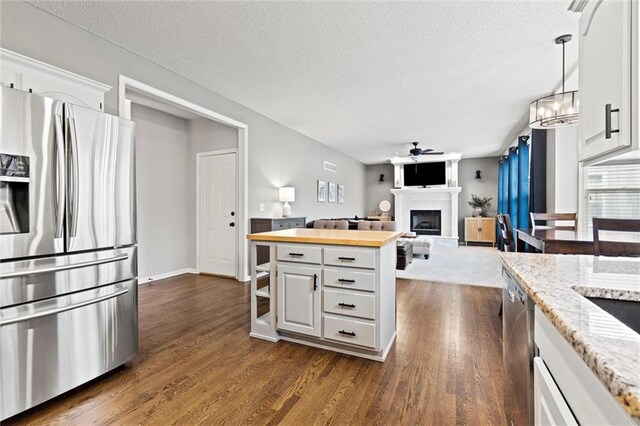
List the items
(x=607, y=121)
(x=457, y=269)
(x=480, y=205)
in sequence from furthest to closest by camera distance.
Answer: (x=480, y=205) < (x=457, y=269) < (x=607, y=121)

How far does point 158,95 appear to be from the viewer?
3275 mm

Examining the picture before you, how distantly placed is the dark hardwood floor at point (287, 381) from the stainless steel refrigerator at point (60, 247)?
0.24 meters

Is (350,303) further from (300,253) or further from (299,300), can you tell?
(300,253)

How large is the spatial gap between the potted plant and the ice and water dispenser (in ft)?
32.4

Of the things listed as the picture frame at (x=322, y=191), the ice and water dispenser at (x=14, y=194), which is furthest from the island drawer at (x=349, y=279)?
the picture frame at (x=322, y=191)

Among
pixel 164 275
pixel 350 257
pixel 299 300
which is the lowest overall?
pixel 164 275

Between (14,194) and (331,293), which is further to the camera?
(331,293)

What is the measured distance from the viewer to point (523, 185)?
536cm

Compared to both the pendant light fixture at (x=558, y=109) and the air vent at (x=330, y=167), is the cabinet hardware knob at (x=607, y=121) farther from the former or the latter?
the air vent at (x=330, y=167)

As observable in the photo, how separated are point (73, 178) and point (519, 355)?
2.49 metres

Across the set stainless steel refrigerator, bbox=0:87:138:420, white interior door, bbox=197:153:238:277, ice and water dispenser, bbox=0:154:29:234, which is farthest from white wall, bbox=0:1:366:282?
ice and water dispenser, bbox=0:154:29:234

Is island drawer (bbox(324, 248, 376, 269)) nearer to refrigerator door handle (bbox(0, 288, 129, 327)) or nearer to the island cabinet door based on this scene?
the island cabinet door

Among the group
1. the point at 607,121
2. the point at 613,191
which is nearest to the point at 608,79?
the point at 607,121

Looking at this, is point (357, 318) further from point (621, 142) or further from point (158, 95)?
point (158, 95)
